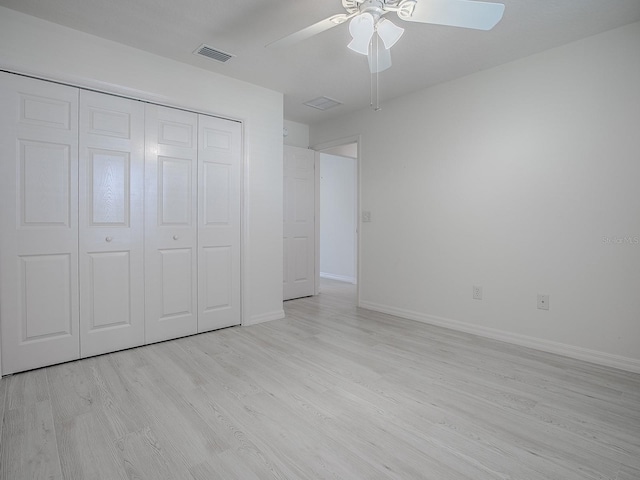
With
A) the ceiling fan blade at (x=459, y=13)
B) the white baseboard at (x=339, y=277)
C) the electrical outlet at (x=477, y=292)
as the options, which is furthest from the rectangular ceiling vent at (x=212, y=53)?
the white baseboard at (x=339, y=277)

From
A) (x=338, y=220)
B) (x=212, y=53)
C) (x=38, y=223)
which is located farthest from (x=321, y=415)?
(x=338, y=220)

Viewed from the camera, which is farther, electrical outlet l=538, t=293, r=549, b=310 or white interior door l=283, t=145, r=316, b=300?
white interior door l=283, t=145, r=316, b=300

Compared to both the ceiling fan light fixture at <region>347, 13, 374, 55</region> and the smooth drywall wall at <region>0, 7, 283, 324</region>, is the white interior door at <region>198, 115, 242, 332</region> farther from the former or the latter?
the ceiling fan light fixture at <region>347, 13, 374, 55</region>

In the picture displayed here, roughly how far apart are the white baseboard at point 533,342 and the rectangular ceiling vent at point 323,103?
2450 millimetres

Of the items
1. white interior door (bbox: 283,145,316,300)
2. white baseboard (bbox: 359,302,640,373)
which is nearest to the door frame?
white interior door (bbox: 283,145,316,300)

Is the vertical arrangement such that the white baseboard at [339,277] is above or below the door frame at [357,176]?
below

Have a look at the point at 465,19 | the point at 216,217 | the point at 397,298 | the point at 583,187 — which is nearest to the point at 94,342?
the point at 216,217

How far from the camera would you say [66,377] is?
2244mm

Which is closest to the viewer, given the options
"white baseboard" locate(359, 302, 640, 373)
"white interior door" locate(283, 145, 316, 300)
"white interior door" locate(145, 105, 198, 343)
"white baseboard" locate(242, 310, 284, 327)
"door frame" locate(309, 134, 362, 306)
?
"white baseboard" locate(359, 302, 640, 373)

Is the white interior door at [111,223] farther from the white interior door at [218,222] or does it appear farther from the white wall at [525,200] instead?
the white wall at [525,200]

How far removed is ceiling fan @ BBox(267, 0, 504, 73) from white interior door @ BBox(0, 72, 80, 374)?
1.70 metres

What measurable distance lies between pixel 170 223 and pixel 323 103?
2.20 m

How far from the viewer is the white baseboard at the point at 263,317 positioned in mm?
3435

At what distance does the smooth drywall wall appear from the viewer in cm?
230
